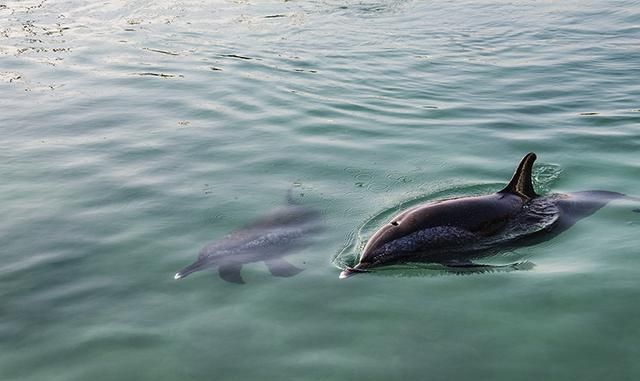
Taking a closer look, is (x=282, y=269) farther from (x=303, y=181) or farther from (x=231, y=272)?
(x=303, y=181)

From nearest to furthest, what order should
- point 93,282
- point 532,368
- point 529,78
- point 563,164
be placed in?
point 532,368 < point 93,282 < point 563,164 < point 529,78

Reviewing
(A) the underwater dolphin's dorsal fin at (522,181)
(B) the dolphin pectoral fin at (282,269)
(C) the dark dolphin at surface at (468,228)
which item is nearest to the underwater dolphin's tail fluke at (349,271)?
(C) the dark dolphin at surface at (468,228)

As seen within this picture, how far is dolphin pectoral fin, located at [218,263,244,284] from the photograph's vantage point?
21.1ft

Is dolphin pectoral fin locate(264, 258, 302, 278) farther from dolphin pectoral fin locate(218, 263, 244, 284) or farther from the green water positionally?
dolphin pectoral fin locate(218, 263, 244, 284)

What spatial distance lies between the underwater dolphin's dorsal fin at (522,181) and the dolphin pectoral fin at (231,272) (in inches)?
106

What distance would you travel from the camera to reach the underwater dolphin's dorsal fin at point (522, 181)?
6992 mm

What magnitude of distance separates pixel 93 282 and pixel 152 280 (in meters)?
0.52

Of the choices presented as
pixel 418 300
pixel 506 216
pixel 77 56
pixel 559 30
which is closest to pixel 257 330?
pixel 418 300

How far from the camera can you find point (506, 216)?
6.83 metres

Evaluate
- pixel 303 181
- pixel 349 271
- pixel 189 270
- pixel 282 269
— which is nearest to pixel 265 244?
pixel 282 269

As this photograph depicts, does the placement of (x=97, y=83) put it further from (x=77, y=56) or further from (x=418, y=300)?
(x=418, y=300)

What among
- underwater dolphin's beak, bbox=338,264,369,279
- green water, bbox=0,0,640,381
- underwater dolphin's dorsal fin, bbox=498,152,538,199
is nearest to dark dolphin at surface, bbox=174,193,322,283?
green water, bbox=0,0,640,381

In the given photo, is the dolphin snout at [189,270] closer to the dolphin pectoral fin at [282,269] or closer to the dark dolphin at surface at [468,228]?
the dolphin pectoral fin at [282,269]

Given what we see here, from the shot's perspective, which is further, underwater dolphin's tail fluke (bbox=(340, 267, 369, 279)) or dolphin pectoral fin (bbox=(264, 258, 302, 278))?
dolphin pectoral fin (bbox=(264, 258, 302, 278))
